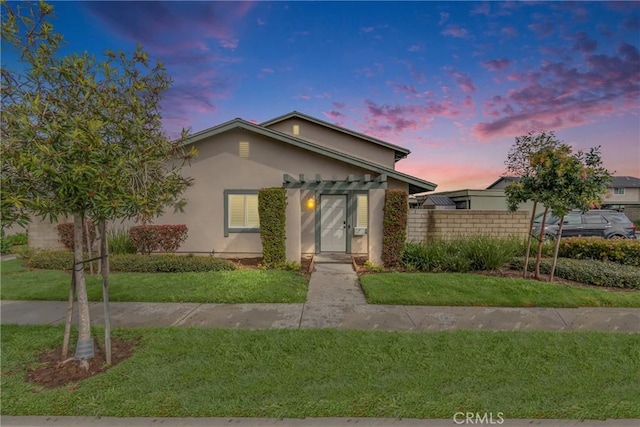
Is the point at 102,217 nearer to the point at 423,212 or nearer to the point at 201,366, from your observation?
the point at 201,366

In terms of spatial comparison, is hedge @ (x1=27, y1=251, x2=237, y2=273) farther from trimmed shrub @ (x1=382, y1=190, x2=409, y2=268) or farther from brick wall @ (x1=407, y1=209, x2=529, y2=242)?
brick wall @ (x1=407, y1=209, x2=529, y2=242)

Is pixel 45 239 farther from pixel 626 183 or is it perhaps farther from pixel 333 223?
pixel 626 183

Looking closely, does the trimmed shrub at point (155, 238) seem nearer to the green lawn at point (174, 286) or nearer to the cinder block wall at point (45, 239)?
the green lawn at point (174, 286)

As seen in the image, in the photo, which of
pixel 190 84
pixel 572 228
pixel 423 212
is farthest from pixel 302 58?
pixel 572 228

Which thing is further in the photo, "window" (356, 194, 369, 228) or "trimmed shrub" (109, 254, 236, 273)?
"window" (356, 194, 369, 228)

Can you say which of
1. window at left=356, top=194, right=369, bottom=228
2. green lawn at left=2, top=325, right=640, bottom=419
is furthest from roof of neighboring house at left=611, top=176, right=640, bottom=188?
green lawn at left=2, top=325, right=640, bottom=419

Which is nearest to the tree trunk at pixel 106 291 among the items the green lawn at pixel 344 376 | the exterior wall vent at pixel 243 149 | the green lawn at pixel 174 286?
the green lawn at pixel 344 376

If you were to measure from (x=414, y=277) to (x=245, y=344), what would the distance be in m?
4.96

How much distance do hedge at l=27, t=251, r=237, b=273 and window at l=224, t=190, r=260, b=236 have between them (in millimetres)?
2163

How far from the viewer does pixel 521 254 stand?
10078 millimetres

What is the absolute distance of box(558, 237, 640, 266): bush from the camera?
8.81 meters

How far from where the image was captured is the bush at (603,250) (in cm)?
881

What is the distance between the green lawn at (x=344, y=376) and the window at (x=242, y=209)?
646 cm

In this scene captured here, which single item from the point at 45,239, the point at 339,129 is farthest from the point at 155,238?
the point at 339,129
